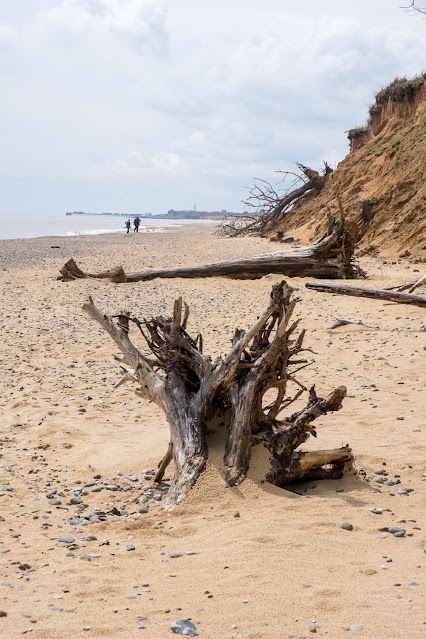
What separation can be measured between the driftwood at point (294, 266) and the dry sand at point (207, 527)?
6.96 meters

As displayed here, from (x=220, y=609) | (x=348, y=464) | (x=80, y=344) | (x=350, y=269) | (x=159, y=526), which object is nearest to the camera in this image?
(x=220, y=609)

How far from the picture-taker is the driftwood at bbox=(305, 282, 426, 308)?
37.3ft

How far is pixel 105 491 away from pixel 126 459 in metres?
0.66

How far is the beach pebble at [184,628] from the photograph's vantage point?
9.70 ft

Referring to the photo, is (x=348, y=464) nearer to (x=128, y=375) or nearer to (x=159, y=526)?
(x=159, y=526)

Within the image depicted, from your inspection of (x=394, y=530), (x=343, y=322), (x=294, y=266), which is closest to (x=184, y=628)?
(x=394, y=530)

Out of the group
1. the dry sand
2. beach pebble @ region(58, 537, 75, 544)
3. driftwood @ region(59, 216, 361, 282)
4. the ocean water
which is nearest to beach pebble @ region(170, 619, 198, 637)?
the dry sand

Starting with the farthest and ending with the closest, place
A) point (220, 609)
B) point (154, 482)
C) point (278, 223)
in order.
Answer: point (278, 223)
point (154, 482)
point (220, 609)

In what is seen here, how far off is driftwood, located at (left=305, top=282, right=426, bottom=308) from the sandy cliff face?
18.0 ft

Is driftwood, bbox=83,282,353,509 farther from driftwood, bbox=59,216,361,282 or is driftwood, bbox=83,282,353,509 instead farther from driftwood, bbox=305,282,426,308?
driftwood, bbox=59,216,361,282

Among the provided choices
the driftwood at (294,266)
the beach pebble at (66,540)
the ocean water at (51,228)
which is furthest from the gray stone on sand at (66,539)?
the ocean water at (51,228)

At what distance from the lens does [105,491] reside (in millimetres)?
5211

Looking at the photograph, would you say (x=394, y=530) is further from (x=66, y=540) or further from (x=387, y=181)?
(x=387, y=181)

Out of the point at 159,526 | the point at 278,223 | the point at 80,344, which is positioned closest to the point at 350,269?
the point at 80,344
